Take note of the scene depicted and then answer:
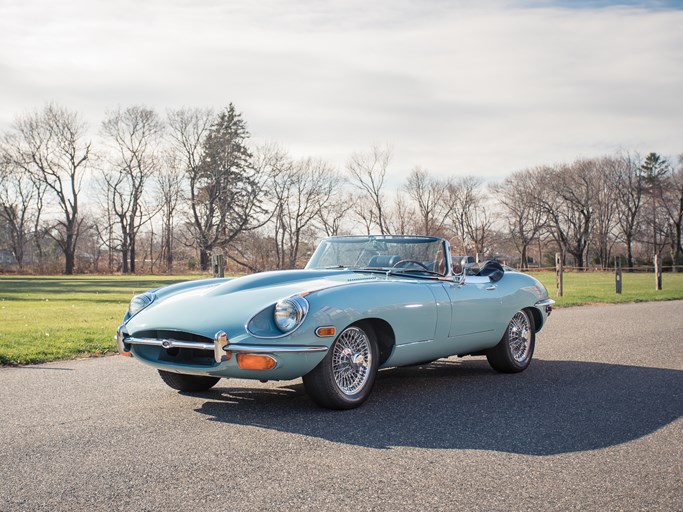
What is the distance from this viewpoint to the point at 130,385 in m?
6.75

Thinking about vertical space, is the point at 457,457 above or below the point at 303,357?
below

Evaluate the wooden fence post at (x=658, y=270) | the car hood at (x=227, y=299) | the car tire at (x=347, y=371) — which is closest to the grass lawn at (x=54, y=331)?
the car hood at (x=227, y=299)

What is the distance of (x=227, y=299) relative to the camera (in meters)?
5.76

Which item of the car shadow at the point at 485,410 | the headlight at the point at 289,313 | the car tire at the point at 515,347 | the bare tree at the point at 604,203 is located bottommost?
the car shadow at the point at 485,410

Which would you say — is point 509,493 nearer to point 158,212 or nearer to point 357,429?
point 357,429

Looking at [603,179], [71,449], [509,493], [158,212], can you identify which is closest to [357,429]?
[509,493]

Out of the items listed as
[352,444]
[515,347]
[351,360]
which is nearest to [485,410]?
[351,360]

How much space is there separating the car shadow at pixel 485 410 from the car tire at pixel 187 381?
4.5 inches

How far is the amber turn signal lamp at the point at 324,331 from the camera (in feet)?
17.3

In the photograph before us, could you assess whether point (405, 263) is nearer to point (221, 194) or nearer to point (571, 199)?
point (221, 194)

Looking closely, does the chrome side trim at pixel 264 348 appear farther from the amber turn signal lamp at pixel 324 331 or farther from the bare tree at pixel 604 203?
the bare tree at pixel 604 203

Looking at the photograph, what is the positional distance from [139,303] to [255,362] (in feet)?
5.76

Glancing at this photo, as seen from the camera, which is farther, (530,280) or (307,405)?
(530,280)

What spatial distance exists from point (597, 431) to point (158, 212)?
64.0 metres
